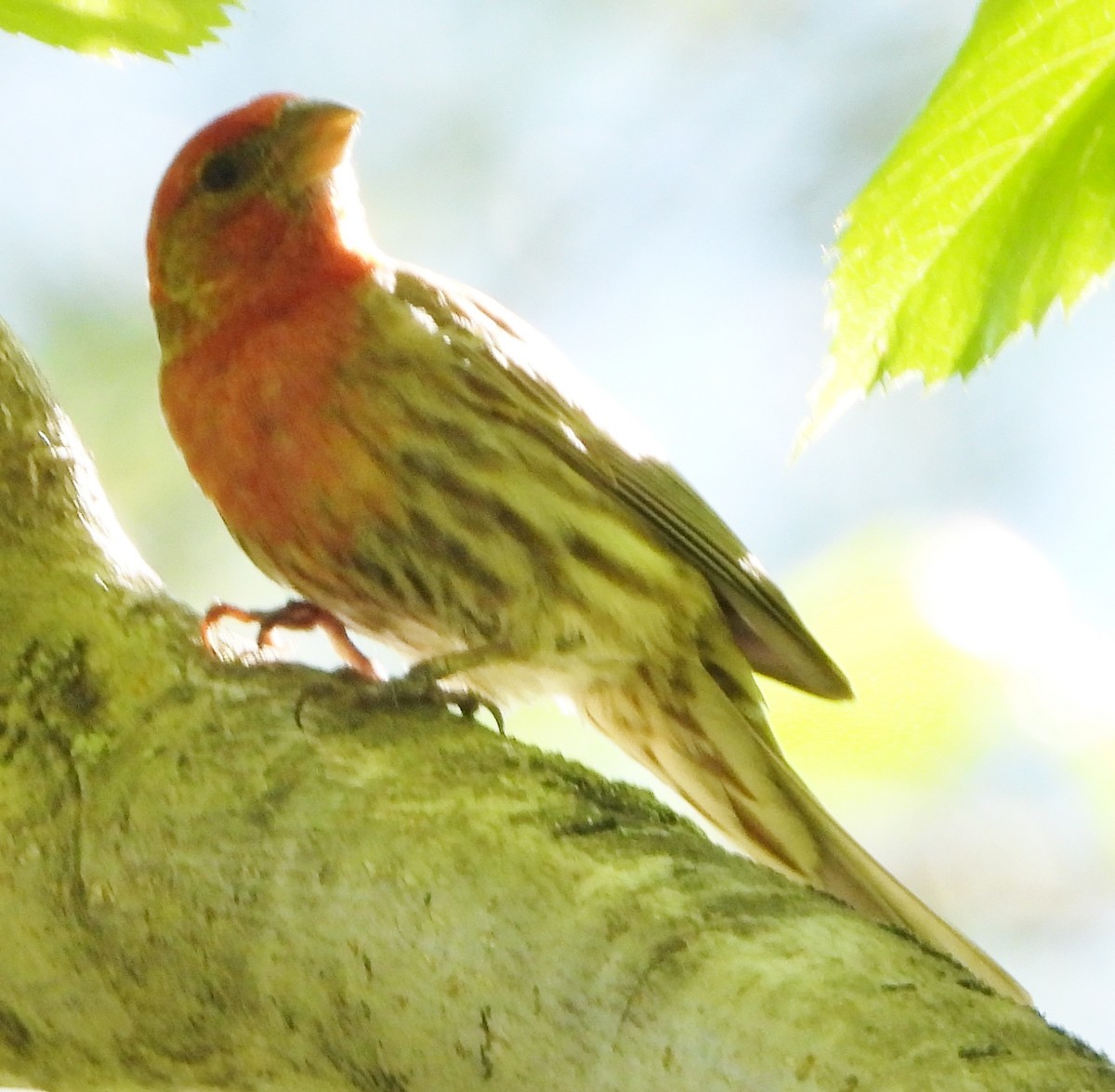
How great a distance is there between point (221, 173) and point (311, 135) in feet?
0.64

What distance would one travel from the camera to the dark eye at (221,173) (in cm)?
280

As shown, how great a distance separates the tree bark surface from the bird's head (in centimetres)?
105

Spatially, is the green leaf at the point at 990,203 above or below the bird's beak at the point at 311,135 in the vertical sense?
below

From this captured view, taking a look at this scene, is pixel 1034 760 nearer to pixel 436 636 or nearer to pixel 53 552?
pixel 436 636

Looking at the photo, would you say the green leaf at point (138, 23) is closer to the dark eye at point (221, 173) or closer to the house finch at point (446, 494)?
the house finch at point (446, 494)

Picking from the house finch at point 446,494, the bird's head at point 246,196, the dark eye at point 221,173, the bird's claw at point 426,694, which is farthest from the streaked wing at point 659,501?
the bird's claw at point 426,694

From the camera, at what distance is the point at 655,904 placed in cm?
129

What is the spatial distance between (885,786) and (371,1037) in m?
2.55

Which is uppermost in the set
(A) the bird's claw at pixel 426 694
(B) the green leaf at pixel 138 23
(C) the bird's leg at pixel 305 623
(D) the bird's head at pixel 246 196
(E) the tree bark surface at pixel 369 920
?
(D) the bird's head at pixel 246 196

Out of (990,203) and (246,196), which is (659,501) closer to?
(246,196)

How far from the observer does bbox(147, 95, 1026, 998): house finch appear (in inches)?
95.7

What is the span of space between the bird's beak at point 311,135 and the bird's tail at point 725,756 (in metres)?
1.17

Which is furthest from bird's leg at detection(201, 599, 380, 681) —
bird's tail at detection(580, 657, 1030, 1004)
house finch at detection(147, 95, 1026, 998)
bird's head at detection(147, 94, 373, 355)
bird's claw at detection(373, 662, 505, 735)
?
bird's head at detection(147, 94, 373, 355)

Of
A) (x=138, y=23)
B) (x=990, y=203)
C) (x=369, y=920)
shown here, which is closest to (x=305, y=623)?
(x=369, y=920)
